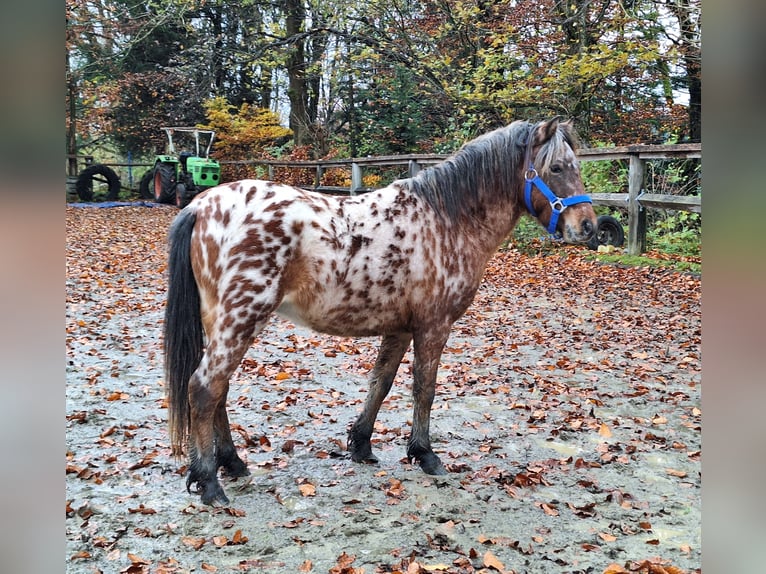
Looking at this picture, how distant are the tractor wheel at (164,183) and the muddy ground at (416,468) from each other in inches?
412

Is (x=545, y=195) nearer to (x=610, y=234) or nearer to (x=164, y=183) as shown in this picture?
(x=610, y=234)

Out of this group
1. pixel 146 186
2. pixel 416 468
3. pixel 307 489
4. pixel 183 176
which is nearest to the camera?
pixel 307 489

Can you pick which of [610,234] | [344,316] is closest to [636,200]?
[610,234]

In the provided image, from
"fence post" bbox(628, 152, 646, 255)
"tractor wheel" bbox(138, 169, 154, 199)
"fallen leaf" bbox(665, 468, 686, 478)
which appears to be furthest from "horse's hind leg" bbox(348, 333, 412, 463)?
"tractor wheel" bbox(138, 169, 154, 199)

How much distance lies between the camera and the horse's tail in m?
3.14

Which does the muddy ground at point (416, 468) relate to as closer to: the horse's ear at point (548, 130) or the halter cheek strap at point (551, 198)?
the halter cheek strap at point (551, 198)

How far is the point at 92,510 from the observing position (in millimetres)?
2998

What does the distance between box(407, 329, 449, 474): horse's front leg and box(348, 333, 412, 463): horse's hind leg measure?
0.79 feet

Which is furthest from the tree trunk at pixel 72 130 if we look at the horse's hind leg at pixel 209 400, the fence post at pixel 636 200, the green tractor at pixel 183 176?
the horse's hind leg at pixel 209 400

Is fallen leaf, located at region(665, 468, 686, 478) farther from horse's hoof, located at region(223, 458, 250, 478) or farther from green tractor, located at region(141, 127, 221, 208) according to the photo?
green tractor, located at region(141, 127, 221, 208)

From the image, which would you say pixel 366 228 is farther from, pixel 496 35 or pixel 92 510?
pixel 496 35

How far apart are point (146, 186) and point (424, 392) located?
19375mm

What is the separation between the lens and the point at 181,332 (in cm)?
314
